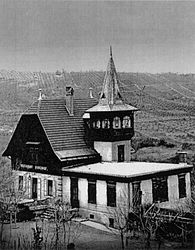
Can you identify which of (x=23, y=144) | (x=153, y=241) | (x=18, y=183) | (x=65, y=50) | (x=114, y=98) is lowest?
(x=153, y=241)

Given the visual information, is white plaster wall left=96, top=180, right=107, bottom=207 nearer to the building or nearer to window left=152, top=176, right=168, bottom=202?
the building

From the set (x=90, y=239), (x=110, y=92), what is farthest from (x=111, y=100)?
(x=90, y=239)

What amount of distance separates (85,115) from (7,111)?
4.35 feet

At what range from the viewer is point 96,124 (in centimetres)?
826

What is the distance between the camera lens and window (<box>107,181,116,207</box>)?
757cm

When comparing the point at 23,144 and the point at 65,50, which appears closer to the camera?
the point at 65,50

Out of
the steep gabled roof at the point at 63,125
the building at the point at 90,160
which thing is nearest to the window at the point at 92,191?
the building at the point at 90,160

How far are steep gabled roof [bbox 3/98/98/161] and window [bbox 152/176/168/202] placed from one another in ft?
3.22

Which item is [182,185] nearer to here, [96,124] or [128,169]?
[128,169]

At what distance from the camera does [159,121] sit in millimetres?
7652

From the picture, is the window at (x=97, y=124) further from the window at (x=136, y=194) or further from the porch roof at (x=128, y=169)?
the window at (x=136, y=194)

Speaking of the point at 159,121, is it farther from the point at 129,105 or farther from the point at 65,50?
the point at 65,50

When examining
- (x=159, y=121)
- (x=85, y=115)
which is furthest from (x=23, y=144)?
(x=159, y=121)

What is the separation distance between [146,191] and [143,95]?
125cm
